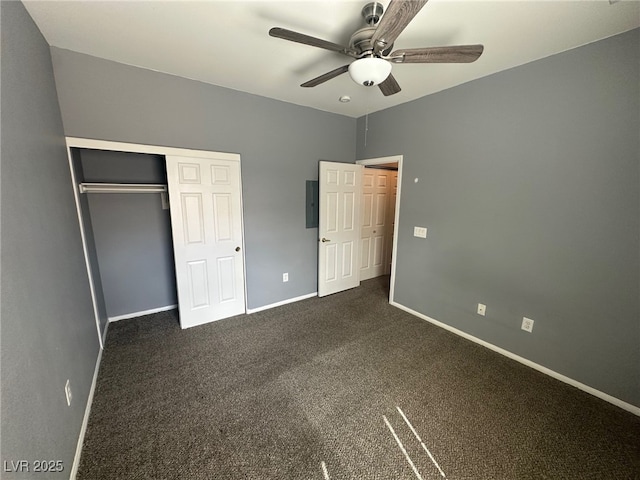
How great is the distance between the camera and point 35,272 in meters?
1.21

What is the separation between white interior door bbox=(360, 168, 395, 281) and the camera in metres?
4.27

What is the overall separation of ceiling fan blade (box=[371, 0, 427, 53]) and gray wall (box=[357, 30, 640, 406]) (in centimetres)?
155

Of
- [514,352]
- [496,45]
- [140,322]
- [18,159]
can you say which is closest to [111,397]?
[140,322]

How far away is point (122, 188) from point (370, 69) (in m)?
2.73

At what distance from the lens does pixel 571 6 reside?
4.77 feet

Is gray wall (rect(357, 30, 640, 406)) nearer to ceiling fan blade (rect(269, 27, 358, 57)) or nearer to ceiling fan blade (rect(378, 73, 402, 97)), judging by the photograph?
ceiling fan blade (rect(378, 73, 402, 97))

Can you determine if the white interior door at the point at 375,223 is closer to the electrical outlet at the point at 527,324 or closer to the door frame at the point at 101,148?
the electrical outlet at the point at 527,324

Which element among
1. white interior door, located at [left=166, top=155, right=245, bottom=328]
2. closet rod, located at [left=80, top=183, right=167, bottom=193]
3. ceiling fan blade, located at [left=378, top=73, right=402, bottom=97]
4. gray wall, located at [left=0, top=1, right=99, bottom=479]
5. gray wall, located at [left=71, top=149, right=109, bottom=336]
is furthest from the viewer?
white interior door, located at [left=166, top=155, right=245, bottom=328]

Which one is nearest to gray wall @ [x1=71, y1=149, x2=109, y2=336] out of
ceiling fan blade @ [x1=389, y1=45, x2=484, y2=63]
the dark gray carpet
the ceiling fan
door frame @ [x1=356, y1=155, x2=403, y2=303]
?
the dark gray carpet

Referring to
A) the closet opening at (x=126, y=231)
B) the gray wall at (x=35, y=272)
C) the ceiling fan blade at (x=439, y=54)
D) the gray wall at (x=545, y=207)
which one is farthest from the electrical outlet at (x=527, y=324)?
the closet opening at (x=126, y=231)

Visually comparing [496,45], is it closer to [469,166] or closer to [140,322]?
[469,166]

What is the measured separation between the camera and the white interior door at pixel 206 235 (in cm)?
256

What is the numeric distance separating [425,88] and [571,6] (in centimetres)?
120

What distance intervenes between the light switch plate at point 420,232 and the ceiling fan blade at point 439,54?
181 centimetres
